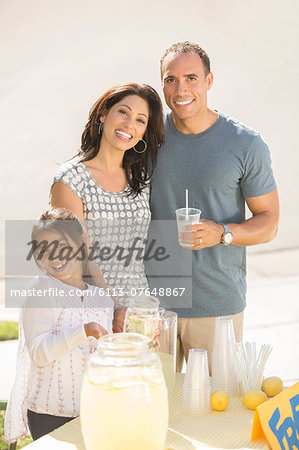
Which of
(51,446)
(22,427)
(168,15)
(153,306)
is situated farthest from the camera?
(168,15)

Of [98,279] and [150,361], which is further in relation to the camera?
[98,279]

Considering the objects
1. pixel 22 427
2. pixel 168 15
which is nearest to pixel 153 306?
pixel 22 427

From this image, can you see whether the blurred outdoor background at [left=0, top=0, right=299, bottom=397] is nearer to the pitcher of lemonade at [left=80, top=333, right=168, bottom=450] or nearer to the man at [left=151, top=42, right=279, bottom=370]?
the man at [left=151, top=42, right=279, bottom=370]

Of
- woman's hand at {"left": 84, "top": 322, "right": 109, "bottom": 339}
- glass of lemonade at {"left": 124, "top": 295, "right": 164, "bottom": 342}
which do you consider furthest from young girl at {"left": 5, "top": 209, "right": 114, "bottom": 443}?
glass of lemonade at {"left": 124, "top": 295, "right": 164, "bottom": 342}

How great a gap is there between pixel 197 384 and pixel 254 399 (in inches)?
5.9

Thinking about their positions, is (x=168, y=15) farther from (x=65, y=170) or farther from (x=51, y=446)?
(x=51, y=446)

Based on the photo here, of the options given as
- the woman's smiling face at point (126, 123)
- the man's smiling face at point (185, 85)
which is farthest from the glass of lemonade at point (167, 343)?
the man's smiling face at point (185, 85)

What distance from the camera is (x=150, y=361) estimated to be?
1174 millimetres

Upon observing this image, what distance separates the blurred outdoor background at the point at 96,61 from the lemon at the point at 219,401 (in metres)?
7.37

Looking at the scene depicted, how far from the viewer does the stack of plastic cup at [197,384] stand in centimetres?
155

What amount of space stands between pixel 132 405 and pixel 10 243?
799cm

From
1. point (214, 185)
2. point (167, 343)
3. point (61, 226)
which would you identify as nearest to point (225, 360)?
point (167, 343)

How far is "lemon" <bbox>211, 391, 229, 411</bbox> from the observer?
5.13ft

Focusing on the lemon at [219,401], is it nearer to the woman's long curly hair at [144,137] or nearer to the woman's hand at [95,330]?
the woman's hand at [95,330]
